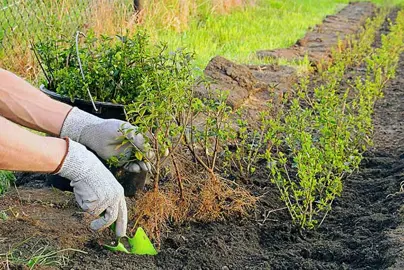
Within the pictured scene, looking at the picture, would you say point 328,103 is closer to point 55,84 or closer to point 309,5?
point 55,84

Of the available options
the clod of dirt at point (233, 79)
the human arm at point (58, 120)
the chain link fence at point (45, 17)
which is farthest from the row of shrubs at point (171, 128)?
the chain link fence at point (45, 17)

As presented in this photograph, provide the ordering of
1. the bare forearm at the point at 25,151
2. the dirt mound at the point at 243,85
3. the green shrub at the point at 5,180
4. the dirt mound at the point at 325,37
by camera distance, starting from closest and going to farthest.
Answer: the bare forearm at the point at 25,151
the green shrub at the point at 5,180
the dirt mound at the point at 243,85
the dirt mound at the point at 325,37

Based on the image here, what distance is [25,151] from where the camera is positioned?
7.31 feet

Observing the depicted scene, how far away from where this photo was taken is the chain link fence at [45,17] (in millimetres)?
5324

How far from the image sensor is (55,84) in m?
3.15

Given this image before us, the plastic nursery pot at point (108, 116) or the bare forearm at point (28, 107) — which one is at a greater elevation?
the bare forearm at point (28, 107)

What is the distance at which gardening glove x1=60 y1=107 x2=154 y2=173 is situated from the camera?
270 cm

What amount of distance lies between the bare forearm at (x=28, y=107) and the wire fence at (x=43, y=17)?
7.27 feet

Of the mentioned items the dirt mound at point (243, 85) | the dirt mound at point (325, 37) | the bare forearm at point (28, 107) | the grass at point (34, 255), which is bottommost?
the dirt mound at point (325, 37)

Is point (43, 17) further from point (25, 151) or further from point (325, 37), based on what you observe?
point (325, 37)

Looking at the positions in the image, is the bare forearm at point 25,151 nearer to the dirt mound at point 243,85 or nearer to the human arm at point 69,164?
the human arm at point 69,164

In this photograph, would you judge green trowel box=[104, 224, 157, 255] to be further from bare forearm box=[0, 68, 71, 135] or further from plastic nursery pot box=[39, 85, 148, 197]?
bare forearm box=[0, 68, 71, 135]

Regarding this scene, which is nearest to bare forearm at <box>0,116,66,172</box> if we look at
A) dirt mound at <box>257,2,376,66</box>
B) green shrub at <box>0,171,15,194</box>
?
green shrub at <box>0,171,15,194</box>

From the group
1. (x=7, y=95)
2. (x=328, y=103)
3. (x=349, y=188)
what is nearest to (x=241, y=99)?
(x=328, y=103)
